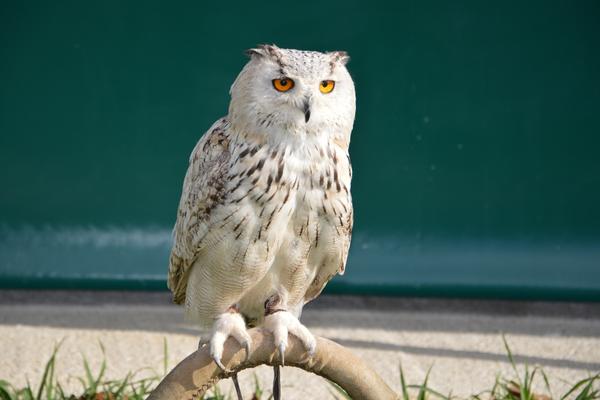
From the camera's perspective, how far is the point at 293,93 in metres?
2.67

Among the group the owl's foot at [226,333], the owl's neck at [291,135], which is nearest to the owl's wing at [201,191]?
the owl's neck at [291,135]

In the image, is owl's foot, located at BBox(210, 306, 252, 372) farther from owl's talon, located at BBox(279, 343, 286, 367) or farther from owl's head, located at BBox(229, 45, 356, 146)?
owl's head, located at BBox(229, 45, 356, 146)

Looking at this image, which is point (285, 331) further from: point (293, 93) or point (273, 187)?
point (293, 93)

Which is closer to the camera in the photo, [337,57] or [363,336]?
[337,57]

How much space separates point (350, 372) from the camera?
2.42 meters

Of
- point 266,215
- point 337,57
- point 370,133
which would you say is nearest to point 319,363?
point 266,215

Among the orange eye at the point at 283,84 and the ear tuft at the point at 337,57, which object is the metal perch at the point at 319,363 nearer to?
the orange eye at the point at 283,84

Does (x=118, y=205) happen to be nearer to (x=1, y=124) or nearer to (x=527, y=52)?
(x=1, y=124)

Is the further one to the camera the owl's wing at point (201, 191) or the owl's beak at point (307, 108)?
the owl's wing at point (201, 191)

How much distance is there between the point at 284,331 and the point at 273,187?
42 centimetres

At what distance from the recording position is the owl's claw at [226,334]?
244 centimetres

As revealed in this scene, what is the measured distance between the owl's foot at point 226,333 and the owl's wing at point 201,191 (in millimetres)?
251

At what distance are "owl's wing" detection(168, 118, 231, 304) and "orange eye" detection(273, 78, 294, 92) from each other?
0.30 m

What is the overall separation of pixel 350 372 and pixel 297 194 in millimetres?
621
